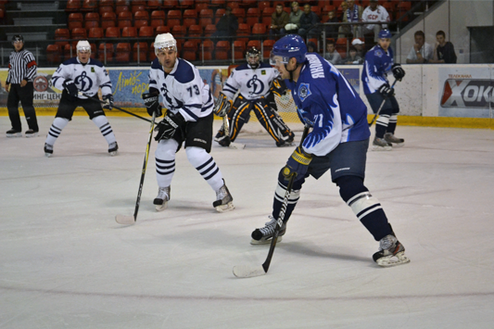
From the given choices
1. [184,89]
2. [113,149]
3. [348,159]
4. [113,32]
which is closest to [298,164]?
[348,159]

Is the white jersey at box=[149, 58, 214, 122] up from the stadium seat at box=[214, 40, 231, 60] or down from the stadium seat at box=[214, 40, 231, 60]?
down

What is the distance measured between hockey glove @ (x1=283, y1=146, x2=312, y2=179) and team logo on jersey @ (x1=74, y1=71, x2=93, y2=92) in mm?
4500

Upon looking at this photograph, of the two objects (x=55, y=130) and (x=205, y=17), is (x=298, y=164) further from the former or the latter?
(x=205, y=17)

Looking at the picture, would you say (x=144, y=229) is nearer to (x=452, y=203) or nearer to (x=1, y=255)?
(x=1, y=255)

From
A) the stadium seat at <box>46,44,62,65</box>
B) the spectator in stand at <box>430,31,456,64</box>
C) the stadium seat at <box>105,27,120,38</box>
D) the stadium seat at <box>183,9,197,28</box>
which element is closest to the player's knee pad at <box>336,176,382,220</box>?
the spectator in stand at <box>430,31,456,64</box>

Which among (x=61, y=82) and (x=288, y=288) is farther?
(x=61, y=82)

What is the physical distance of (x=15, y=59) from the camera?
28.5 ft

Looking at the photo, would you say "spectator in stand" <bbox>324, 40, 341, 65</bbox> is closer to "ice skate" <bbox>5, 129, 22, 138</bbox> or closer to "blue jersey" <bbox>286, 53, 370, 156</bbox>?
"ice skate" <bbox>5, 129, 22, 138</bbox>

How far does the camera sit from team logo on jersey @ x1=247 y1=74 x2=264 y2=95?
768 centimetres

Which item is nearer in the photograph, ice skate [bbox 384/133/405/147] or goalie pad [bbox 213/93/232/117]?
ice skate [bbox 384/133/405/147]

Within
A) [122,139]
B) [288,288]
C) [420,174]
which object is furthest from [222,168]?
[288,288]

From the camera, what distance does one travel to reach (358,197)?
2891 mm

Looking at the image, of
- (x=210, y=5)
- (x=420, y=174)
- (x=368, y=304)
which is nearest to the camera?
(x=368, y=304)

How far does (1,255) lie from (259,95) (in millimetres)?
4920
